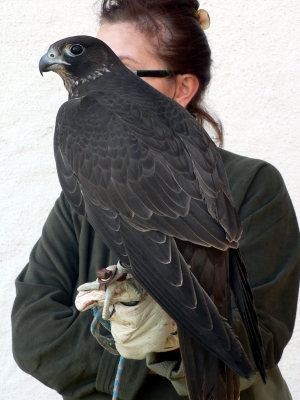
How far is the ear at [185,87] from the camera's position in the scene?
2523 mm

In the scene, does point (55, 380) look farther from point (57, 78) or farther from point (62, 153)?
point (57, 78)

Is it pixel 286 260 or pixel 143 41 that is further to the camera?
pixel 143 41

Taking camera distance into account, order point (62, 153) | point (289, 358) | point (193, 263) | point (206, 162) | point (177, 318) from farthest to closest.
A: point (289, 358)
point (62, 153)
point (206, 162)
point (193, 263)
point (177, 318)

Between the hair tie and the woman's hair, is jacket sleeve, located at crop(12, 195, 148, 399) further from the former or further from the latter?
the hair tie

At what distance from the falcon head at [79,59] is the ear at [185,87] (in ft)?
0.81

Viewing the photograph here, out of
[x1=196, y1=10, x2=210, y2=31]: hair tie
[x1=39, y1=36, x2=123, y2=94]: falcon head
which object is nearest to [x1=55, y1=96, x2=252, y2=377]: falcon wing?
[x1=39, y1=36, x2=123, y2=94]: falcon head

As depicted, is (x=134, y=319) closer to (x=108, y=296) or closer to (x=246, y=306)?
(x=108, y=296)

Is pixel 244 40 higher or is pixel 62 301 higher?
pixel 244 40

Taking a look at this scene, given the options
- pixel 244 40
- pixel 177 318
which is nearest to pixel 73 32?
pixel 244 40

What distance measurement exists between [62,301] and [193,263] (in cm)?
58

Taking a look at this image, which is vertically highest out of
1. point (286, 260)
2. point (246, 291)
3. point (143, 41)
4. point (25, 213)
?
point (143, 41)

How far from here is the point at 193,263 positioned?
1.83m

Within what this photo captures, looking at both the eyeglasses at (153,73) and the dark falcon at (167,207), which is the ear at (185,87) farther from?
the dark falcon at (167,207)

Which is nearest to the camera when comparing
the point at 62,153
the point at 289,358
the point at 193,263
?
the point at 193,263
